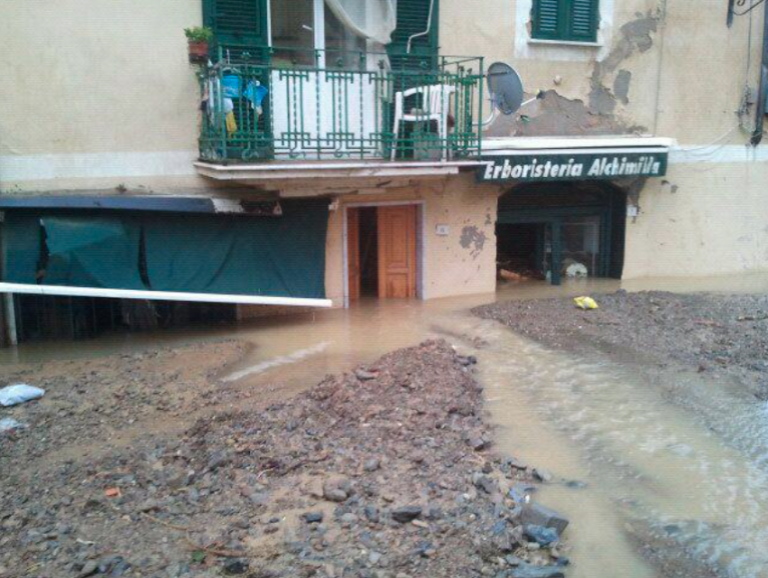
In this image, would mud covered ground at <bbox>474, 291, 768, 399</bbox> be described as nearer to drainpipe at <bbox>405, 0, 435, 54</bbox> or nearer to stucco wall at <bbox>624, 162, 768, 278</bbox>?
stucco wall at <bbox>624, 162, 768, 278</bbox>

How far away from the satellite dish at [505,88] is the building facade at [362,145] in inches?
1.6

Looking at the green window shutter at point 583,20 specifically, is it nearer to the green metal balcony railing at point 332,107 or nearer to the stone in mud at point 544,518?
the green metal balcony railing at point 332,107

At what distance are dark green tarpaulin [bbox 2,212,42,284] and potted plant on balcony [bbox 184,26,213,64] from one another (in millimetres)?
2813

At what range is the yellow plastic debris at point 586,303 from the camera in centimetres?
1116

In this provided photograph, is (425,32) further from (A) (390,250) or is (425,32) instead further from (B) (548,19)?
(A) (390,250)

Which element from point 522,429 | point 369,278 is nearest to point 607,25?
point 369,278

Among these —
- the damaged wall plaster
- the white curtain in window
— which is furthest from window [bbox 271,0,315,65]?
the damaged wall plaster

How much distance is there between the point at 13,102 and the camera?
9.48 m

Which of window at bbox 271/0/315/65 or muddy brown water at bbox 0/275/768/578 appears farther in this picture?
window at bbox 271/0/315/65

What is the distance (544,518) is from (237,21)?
753 centimetres

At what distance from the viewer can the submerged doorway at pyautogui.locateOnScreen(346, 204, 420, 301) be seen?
1206 cm

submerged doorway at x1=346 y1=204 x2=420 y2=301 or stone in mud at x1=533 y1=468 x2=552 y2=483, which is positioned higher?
submerged doorway at x1=346 y1=204 x2=420 y2=301

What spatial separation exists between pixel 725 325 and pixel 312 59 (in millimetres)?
6534

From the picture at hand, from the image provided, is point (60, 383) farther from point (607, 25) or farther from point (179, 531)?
point (607, 25)
